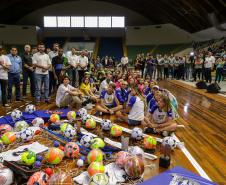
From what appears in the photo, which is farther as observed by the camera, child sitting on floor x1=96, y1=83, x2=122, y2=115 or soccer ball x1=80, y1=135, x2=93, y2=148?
child sitting on floor x1=96, y1=83, x2=122, y2=115

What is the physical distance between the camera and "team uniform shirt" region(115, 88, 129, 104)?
283 inches

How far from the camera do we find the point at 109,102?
755 centimetres

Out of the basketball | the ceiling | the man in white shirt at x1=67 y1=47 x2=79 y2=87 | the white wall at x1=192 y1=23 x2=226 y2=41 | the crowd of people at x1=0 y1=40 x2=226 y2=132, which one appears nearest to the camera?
the basketball

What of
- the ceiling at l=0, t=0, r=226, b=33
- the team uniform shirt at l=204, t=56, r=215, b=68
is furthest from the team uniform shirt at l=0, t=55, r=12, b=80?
the ceiling at l=0, t=0, r=226, b=33

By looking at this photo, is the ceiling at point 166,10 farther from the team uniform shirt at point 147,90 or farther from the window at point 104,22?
the team uniform shirt at point 147,90

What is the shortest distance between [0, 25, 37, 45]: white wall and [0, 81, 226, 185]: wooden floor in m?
25.5

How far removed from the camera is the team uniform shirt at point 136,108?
20.1 ft

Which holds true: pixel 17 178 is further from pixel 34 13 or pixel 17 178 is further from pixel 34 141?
pixel 34 13

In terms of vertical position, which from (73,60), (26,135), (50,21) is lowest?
(26,135)

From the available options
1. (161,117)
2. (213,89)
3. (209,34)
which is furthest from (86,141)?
(209,34)

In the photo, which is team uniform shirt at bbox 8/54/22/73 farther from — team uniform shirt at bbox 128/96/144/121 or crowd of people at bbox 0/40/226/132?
team uniform shirt at bbox 128/96/144/121

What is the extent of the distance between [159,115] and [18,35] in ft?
99.1

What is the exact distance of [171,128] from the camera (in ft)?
18.5

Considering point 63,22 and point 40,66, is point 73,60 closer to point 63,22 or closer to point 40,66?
point 40,66
